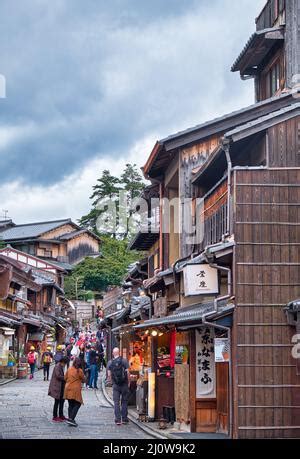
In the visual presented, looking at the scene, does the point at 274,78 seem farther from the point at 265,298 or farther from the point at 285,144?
the point at 265,298

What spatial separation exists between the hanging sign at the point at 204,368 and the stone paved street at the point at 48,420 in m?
2.01

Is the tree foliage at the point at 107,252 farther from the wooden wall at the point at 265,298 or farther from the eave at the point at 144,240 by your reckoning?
the wooden wall at the point at 265,298

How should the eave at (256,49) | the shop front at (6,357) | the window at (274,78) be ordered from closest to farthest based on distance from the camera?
the eave at (256,49)
the window at (274,78)
the shop front at (6,357)

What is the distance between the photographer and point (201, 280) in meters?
18.8

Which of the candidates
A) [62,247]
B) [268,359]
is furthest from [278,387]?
[62,247]

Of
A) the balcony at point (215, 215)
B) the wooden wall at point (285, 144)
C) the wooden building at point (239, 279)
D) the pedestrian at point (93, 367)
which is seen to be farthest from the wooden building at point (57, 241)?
the wooden wall at point (285, 144)

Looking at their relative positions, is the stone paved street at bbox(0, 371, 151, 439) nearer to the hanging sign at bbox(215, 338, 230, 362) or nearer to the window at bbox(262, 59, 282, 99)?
the hanging sign at bbox(215, 338, 230, 362)

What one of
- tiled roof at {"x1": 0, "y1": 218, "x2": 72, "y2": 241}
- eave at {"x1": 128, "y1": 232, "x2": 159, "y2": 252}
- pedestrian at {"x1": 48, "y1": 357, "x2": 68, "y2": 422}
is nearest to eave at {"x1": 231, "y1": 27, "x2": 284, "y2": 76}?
eave at {"x1": 128, "y1": 232, "x2": 159, "y2": 252}

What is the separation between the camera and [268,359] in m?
16.7

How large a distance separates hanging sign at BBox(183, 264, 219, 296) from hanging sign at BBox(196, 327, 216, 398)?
1492mm

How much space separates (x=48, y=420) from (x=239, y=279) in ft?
27.3

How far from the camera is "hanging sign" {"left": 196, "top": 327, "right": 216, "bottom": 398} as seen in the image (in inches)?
770

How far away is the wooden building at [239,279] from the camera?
654 inches
